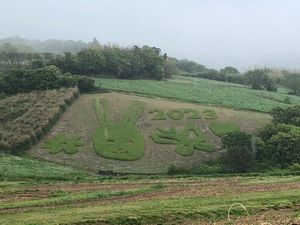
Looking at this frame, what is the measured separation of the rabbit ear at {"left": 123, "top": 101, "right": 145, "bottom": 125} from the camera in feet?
229

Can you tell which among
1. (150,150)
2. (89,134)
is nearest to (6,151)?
(89,134)

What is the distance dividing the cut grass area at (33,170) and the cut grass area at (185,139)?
1327 centimetres

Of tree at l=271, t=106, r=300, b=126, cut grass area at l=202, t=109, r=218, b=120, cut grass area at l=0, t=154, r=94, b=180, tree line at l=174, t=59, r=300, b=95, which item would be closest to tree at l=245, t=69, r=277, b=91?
tree line at l=174, t=59, r=300, b=95

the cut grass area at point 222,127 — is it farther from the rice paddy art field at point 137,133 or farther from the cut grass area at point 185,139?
the cut grass area at point 185,139

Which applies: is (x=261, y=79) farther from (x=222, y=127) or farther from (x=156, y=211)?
(x=156, y=211)

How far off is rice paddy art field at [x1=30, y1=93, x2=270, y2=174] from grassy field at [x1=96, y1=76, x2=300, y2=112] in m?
6.42

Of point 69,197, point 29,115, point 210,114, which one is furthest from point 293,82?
point 69,197

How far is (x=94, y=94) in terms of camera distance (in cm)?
8138

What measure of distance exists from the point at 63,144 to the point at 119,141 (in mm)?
6702

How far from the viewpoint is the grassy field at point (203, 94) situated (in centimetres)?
8571

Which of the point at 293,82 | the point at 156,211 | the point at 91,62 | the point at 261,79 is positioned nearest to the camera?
the point at 156,211

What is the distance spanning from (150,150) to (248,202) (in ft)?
109

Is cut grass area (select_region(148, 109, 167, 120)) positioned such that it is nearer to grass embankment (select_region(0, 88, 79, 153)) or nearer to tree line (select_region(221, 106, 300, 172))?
grass embankment (select_region(0, 88, 79, 153))

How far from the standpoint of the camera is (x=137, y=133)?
215 feet
